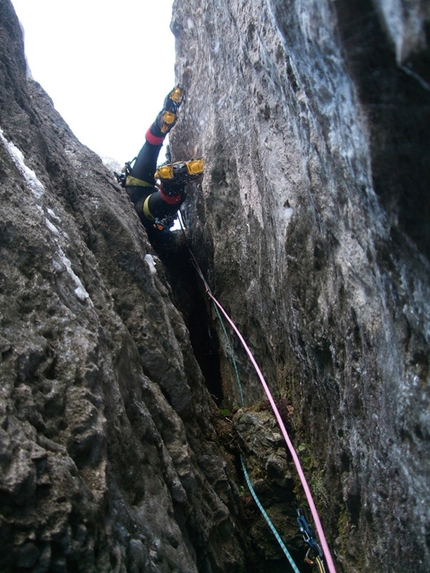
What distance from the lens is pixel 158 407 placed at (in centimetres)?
369

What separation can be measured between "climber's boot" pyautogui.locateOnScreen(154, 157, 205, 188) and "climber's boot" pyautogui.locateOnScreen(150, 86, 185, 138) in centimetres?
89

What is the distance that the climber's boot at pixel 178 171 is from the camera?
7008mm

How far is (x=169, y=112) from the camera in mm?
7406

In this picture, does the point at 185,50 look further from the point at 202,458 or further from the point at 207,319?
the point at 202,458

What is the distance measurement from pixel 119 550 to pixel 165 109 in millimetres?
6676

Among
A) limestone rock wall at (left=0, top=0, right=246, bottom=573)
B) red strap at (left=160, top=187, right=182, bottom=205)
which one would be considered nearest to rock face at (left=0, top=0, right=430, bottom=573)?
limestone rock wall at (left=0, top=0, right=246, bottom=573)

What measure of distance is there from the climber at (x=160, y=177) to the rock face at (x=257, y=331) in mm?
1440

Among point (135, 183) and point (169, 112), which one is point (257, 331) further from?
point (169, 112)

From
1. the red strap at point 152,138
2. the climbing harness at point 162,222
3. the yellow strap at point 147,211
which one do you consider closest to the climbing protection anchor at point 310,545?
the climbing harness at point 162,222

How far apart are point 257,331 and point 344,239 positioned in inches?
128

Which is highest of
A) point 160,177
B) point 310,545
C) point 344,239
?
point 160,177

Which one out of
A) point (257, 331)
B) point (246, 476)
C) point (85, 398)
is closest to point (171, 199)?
point (257, 331)

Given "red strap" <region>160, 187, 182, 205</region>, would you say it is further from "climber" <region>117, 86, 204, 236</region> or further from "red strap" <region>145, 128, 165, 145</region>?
"red strap" <region>145, 128, 165, 145</region>

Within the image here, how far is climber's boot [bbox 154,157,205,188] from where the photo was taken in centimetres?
701
